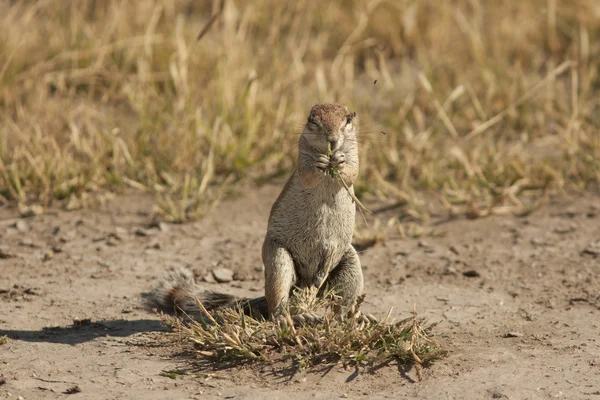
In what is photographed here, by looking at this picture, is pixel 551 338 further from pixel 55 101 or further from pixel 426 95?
pixel 55 101

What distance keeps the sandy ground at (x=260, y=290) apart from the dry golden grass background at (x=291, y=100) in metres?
0.29

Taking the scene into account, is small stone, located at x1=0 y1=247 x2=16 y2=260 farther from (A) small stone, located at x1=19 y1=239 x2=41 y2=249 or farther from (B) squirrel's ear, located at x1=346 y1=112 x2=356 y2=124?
(B) squirrel's ear, located at x1=346 y1=112 x2=356 y2=124

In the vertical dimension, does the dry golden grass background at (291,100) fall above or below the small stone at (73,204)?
above

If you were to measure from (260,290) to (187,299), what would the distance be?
752 millimetres

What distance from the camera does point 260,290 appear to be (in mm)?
5324

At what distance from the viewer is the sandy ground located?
3.92 meters

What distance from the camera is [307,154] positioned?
430 centimetres

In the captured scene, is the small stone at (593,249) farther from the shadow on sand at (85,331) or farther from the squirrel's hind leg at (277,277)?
the shadow on sand at (85,331)

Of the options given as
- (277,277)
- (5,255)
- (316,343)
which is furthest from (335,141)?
(5,255)

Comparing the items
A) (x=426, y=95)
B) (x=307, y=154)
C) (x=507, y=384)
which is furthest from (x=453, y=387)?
(x=426, y=95)

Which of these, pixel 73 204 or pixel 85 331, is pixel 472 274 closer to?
pixel 85 331

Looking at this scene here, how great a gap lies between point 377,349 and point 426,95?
4293mm

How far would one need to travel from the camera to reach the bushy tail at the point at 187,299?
455 centimetres

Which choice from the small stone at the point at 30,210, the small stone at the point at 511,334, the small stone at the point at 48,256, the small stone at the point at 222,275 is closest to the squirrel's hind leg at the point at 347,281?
the small stone at the point at 511,334
